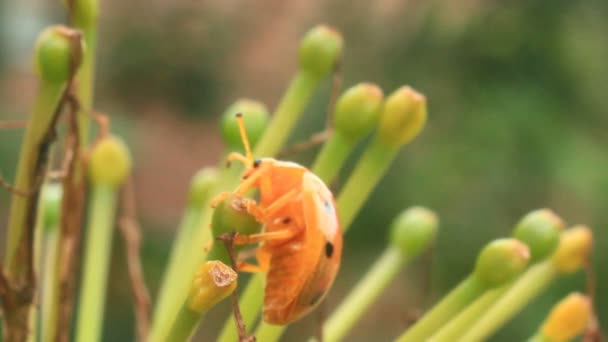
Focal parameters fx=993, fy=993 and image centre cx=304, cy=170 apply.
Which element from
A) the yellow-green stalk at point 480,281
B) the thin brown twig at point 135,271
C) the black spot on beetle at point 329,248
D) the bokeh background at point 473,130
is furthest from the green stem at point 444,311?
the bokeh background at point 473,130

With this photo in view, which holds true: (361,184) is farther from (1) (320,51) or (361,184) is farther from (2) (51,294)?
(2) (51,294)

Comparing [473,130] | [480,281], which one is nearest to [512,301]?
[480,281]

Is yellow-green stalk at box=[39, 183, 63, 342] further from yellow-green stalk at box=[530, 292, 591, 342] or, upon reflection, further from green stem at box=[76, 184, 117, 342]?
yellow-green stalk at box=[530, 292, 591, 342]

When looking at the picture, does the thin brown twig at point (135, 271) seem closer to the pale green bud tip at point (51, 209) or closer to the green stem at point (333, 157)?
the pale green bud tip at point (51, 209)

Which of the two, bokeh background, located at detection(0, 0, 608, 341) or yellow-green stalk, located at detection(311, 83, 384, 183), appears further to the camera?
bokeh background, located at detection(0, 0, 608, 341)

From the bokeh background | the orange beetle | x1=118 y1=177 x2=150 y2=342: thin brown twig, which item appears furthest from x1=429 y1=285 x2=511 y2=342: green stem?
the bokeh background
